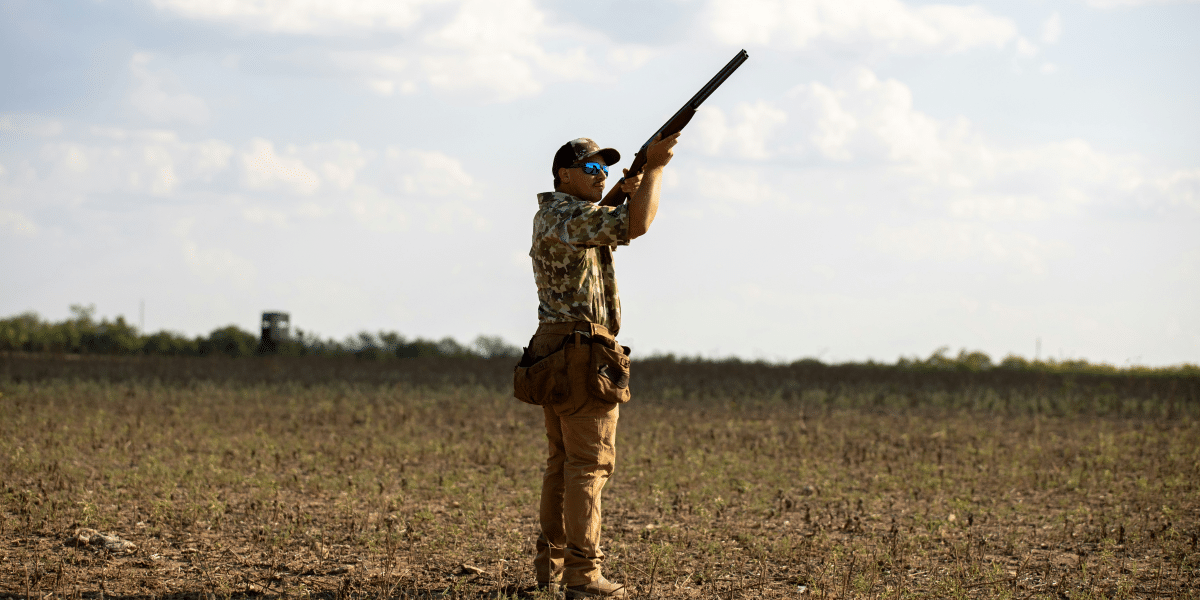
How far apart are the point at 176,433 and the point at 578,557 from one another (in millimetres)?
8911

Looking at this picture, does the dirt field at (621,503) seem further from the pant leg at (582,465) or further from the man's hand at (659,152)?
the man's hand at (659,152)

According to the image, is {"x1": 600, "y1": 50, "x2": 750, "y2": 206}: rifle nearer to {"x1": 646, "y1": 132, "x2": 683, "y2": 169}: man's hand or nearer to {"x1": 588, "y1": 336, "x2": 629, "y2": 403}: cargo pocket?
{"x1": 646, "y1": 132, "x2": 683, "y2": 169}: man's hand

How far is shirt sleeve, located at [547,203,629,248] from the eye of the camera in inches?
197

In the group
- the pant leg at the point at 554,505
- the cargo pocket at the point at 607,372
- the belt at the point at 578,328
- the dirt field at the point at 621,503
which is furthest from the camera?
the dirt field at the point at 621,503

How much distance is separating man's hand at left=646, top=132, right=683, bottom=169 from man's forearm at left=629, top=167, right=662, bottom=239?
176 millimetres

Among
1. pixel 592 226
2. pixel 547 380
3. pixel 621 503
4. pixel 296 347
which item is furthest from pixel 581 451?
pixel 296 347

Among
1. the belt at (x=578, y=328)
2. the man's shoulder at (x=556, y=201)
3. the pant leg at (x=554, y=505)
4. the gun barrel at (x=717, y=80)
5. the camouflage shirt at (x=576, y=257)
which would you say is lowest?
the pant leg at (x=554, y=505)

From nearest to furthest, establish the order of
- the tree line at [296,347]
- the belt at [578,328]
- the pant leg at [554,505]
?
1. the belt at [578,328]
2. the pant leg at [554,505]
3. the tree line at [296,347]

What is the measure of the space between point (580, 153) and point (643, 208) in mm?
628

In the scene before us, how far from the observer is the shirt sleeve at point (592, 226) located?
16.4ft

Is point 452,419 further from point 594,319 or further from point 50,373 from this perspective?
point 50,373

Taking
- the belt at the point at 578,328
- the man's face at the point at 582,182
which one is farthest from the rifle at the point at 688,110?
the belt at the point at 578,328

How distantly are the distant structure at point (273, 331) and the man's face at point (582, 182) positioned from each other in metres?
27.2

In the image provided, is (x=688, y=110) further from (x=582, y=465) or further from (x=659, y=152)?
(x=582, y=465)
